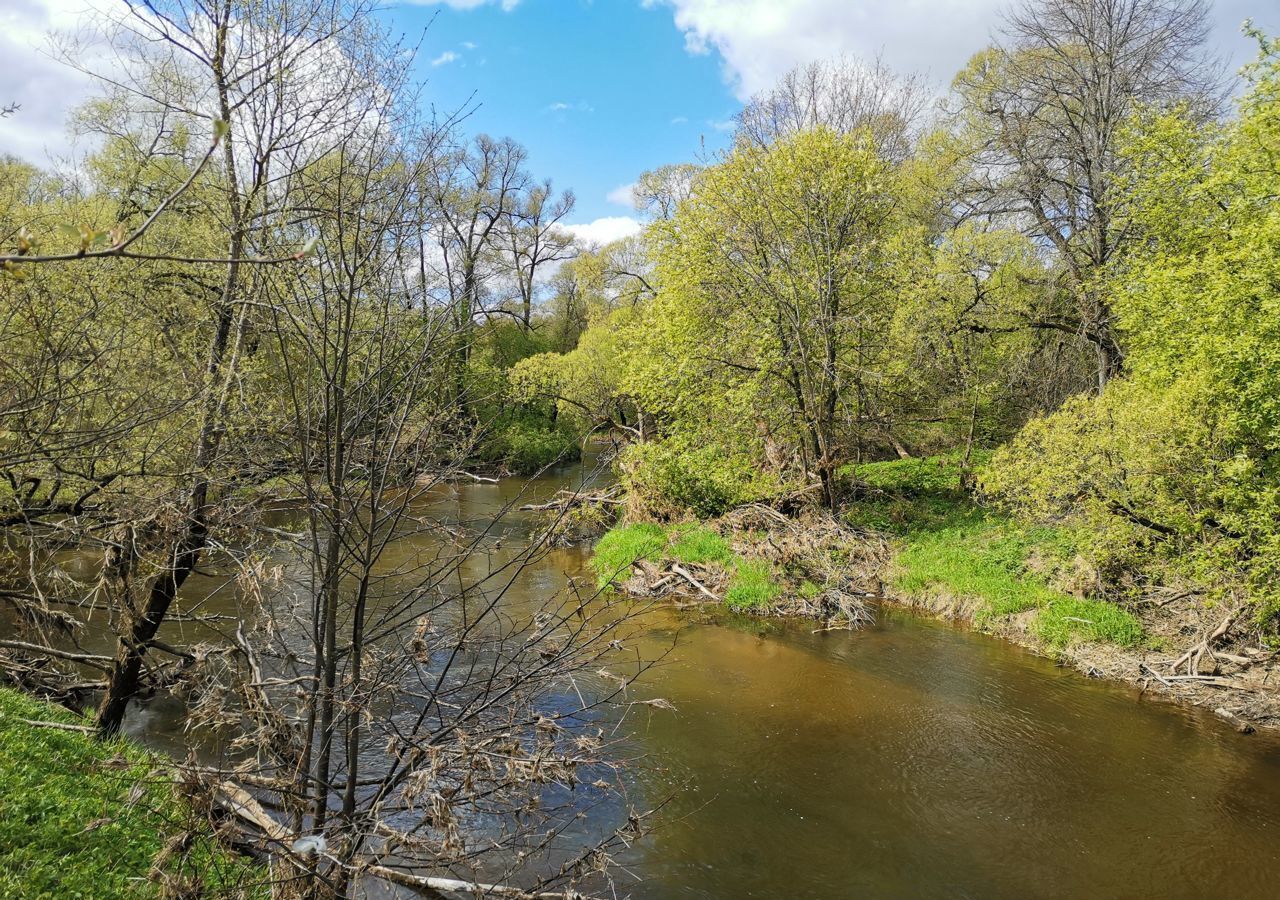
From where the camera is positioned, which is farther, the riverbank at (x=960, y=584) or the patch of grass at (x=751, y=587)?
the patch of grass at (x=751, y=587)

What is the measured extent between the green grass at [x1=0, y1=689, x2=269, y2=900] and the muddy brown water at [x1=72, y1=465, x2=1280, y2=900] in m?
2.18

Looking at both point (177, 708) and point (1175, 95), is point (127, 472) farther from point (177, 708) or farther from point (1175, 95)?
point (1175, 95)

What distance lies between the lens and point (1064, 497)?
11000 millimetres

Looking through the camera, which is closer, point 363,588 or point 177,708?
point 363,588

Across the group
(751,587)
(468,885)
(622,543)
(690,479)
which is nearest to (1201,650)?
(751,587)

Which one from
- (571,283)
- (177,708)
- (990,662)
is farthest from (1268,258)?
(571,283)

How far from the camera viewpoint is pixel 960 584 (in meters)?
12.7

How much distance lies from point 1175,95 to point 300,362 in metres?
18.9

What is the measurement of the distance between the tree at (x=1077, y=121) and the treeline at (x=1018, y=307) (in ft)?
0.23

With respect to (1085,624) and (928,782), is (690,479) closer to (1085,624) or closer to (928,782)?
(1085,624)

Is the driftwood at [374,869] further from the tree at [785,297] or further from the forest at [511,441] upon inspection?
the tree at [785,297]

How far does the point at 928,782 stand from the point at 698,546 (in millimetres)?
7708

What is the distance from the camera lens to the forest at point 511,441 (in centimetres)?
379

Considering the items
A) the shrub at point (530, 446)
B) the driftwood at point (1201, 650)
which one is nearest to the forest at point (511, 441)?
the driftwood at point (1201, 650)
